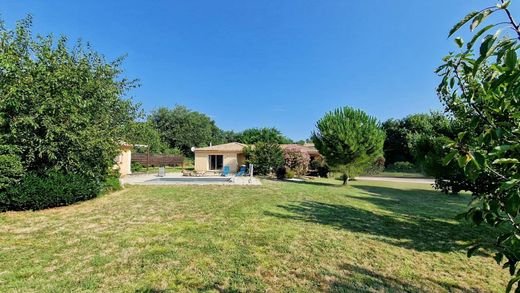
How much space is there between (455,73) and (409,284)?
3834mm

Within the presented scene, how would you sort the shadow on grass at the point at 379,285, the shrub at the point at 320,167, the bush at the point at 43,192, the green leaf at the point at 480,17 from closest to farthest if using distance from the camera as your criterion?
the green leaf at the point at 480,17
the shadow on grass at the point at 379,285
the bush at the point at 43,192
the shrub at the point at 320,167

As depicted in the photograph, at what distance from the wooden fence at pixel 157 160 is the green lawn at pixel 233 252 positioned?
27.0 meters

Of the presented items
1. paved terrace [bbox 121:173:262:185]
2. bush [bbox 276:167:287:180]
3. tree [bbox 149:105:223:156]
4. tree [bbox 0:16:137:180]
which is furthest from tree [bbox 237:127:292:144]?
tree [bbox 0:16:137:180]

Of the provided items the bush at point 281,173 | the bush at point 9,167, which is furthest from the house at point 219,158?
the bush at point 9,167

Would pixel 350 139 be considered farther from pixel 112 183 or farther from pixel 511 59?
pixel 511 59

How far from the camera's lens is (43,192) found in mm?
8664

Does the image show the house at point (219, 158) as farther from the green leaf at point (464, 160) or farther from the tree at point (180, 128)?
the green leaf at point (464, 160)

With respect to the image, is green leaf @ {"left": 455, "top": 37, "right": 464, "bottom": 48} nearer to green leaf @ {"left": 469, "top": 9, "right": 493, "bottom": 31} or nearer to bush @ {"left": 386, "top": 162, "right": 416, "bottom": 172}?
green leaf @ {"left": 469, "top": 9, "right": 493, "bottom": 31}

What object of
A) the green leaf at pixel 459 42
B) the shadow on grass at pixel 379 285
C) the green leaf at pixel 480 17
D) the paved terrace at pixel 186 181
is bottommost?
the shadow on grass at pixel 379 285

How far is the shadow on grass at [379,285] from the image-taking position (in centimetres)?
396

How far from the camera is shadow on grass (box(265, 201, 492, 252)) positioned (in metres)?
6.36

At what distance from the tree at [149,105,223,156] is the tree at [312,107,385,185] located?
3694cm

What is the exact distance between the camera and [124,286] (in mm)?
3852

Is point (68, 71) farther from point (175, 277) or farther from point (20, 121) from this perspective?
point (175, 277)
